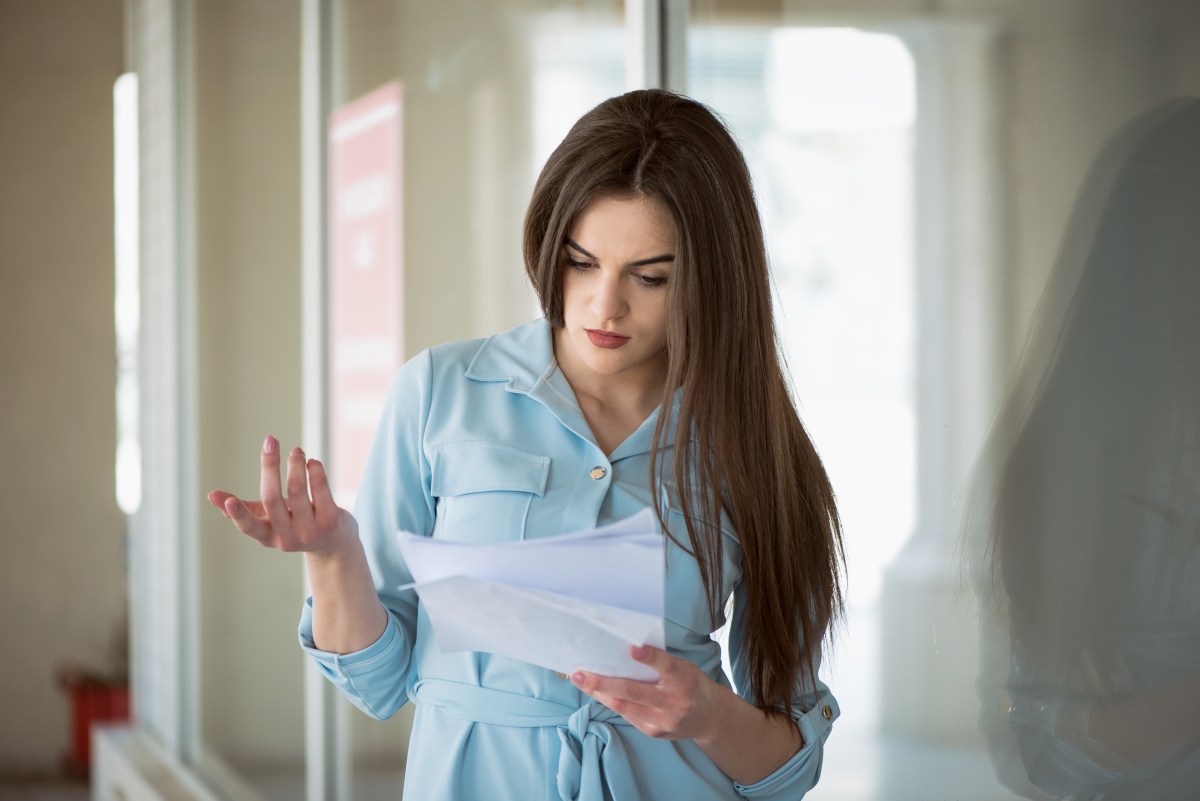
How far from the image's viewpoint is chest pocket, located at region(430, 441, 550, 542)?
1.38m

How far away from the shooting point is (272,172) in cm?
353

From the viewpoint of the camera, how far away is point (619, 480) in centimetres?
140

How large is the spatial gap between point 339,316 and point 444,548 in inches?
79.8

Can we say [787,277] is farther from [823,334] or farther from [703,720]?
[703,720]

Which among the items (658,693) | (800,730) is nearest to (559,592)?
(658,693)

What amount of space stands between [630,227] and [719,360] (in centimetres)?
17

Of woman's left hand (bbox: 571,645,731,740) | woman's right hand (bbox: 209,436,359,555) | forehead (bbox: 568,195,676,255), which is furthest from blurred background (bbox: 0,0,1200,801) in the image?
woman's right hand (bbox: 209,436,359,555)

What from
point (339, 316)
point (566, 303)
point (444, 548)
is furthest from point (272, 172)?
point (444, 548)

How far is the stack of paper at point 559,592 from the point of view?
105cm

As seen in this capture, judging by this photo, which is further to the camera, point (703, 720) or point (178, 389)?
point (178, 389)

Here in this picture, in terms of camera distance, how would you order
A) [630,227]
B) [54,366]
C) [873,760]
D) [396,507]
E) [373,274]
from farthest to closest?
[54,366] → [373,274] → [873,760] → [396,507] → [630,227]

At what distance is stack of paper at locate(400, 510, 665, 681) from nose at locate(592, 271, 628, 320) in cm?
29

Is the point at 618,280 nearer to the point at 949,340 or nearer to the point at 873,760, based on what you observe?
the point at 949,340

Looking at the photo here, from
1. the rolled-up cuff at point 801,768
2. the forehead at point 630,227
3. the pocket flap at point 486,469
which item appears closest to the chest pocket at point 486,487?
the pocket flap at point 486,469
